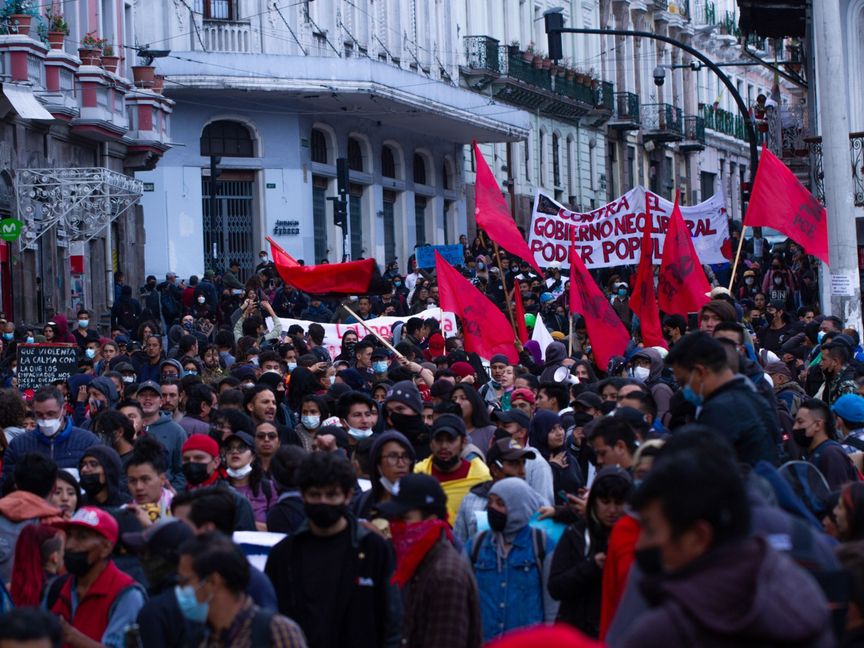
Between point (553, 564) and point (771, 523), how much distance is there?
2.56m

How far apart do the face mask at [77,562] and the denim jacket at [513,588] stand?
159cm

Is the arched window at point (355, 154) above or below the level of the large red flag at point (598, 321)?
above

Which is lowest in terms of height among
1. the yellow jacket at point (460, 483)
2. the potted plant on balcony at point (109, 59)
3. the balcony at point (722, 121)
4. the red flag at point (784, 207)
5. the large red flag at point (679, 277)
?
the yellow jacket at point (460, 483)

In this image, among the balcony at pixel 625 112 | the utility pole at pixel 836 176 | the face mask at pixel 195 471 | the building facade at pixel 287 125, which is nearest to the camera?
the face mask at pixel 195 471

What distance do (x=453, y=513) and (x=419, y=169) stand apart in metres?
36.9

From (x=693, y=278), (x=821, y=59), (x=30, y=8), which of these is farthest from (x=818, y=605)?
(x=30, y=8)

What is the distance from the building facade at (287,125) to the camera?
35500 mm

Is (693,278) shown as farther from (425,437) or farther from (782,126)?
(782,126)

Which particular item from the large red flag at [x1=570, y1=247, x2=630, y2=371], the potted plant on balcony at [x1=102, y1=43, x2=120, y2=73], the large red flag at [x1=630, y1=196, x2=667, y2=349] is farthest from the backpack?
the potted plant on balcony at [x1=102, y1=43, x2=120, y2=73]

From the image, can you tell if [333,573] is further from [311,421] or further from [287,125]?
[287,125]

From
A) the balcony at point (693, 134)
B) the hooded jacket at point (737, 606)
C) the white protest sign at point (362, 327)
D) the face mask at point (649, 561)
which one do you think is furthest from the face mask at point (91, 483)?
the balcony at point (693, 134)

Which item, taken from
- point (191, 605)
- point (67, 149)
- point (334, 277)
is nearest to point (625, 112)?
point (67, 149)

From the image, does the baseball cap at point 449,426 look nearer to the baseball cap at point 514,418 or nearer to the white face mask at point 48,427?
the baseball cap at point 514,418

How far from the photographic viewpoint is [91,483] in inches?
335
